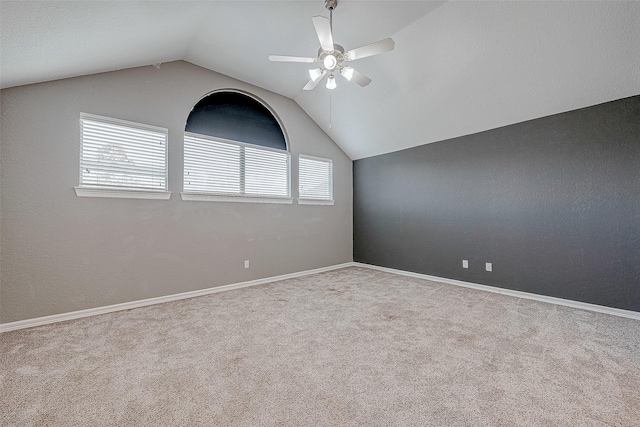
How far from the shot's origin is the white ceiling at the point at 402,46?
2.17 metres

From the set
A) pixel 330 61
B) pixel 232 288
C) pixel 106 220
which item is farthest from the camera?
pixel 232 288

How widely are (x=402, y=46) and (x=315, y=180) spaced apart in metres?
2.71

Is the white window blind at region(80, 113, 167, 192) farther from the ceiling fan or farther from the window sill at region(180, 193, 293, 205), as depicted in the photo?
the ceiling fan

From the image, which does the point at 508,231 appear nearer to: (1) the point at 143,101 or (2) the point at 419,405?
(2) the point at 419,405

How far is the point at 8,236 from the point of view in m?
2.63

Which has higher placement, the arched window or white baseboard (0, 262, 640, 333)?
the arched window

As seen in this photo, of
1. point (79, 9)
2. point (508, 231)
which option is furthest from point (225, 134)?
point (508, 231)

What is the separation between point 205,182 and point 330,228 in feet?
8.52

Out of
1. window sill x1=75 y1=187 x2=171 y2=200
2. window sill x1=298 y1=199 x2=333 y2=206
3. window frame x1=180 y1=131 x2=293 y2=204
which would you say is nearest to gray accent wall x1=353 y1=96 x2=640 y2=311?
window sill x1=298 y1=199 x2=333 y2=206

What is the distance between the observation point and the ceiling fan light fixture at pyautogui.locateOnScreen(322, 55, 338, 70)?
2637mm

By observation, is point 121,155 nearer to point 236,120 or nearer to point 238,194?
point 238,194

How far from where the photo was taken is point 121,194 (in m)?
3.22

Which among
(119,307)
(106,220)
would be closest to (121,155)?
(106,220)

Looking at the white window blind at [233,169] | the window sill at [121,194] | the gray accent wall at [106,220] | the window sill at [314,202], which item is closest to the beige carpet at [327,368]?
the gray accent wall at [106,220]
